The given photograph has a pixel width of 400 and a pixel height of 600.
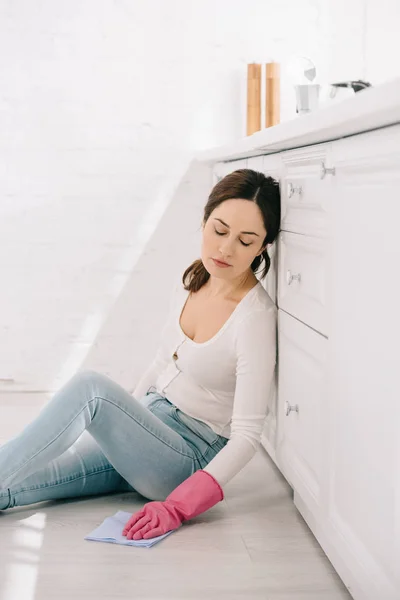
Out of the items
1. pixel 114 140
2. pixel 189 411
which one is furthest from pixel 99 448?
pixel 114 140

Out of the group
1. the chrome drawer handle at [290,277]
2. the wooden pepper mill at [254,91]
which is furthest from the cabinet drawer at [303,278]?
the wooden pepper mill at [254,91]

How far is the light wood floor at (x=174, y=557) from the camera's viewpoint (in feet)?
4.85

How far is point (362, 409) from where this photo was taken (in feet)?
4.37

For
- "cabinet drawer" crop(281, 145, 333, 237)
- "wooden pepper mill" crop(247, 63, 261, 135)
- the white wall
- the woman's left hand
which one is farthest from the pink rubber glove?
"wooden pepper mill" crop(247, 63, 261, 135)

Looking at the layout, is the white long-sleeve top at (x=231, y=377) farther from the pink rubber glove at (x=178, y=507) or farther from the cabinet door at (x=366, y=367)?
the cabinet door at (x=366, y=367)

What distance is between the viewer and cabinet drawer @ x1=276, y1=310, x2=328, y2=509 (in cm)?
163

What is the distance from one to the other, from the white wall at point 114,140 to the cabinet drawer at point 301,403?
1.16 metres

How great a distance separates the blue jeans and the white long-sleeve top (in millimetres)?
52

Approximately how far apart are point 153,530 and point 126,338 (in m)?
1.43

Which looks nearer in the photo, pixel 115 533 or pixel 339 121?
pixel 339 121

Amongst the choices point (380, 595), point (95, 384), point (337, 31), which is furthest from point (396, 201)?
point (337, 31)

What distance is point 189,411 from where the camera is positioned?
1.93 metres

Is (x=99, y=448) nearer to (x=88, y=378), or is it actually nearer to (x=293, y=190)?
(x=88, y=378)

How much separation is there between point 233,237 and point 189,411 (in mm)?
408
